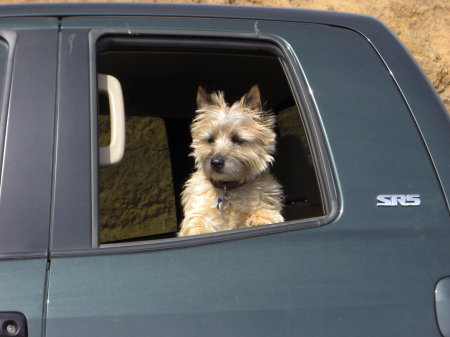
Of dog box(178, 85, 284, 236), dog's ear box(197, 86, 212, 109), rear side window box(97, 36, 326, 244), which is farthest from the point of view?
dog's ear box(197, 86, 212, 109)

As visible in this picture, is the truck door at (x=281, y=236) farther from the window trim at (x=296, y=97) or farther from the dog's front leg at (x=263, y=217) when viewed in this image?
the dog's front leg at (x=263, y=217)

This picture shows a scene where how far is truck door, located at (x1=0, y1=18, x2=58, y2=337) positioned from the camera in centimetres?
194

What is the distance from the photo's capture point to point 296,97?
7.84ft

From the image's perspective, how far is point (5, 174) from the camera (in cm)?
208

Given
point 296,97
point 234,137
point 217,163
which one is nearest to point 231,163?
Result: point 217,163

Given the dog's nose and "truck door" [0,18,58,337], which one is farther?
the dog's nose

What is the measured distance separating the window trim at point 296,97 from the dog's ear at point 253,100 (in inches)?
46.5

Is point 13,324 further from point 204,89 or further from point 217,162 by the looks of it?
point 204,89

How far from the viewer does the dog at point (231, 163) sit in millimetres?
3436

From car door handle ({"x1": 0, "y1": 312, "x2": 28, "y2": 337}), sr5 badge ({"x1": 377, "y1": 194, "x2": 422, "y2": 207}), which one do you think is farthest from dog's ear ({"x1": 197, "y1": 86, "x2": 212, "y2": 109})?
car door handle ({"x1": 0, "y1": 312, "x2": 28, "y2": 337})

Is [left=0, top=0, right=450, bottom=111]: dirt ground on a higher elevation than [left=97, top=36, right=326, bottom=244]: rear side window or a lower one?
higher

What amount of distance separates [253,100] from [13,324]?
6.90 feet

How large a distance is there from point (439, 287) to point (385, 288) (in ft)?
0.55

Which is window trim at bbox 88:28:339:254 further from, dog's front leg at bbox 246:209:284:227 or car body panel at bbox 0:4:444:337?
dog's front leg at bbox 246:209:284:227
